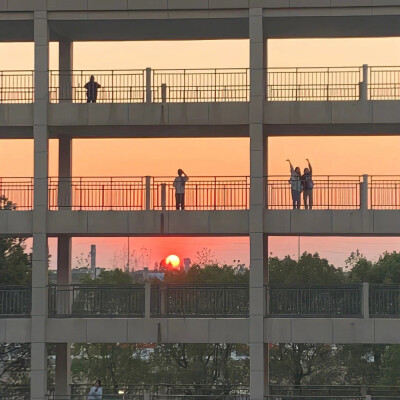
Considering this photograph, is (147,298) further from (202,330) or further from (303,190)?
(303,190)

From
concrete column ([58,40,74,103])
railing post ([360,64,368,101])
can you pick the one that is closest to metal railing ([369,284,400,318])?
railing post ([360,64,368,101])

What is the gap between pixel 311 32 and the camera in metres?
42.7

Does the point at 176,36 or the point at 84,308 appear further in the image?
the point at 176,36

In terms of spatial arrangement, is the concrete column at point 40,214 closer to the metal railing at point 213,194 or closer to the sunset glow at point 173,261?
the metal railing at point 213,194

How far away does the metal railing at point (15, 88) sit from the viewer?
43.0 m

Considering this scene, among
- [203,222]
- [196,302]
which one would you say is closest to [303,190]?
[203,222]

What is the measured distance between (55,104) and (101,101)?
3506mm

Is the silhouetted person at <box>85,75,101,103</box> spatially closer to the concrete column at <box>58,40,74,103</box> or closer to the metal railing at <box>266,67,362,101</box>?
the concrete column at <box>58,40,74,103</box>

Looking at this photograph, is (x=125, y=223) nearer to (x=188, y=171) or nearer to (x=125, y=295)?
(x=125, y=295)

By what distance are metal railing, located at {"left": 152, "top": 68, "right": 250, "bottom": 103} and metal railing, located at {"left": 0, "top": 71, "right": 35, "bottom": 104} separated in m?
5.44

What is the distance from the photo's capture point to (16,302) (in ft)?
132

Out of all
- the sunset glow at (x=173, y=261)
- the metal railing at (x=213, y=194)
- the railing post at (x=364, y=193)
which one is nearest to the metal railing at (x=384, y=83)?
the railing post at (x=364, y=193)

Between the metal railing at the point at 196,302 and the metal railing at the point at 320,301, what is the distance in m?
1.52

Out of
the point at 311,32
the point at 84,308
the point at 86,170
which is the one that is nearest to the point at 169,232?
the point at 84,308
